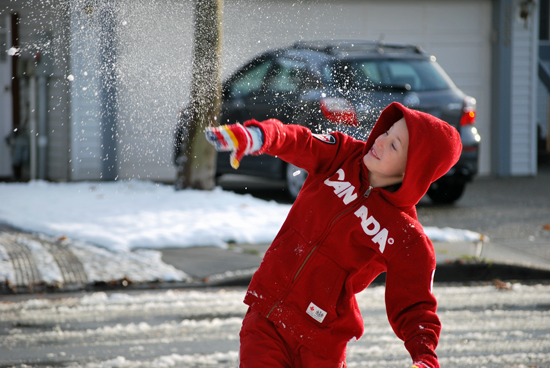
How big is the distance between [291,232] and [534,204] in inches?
296

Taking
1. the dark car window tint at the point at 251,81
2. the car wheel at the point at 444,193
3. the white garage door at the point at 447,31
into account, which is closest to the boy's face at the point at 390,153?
the dark car window tint at the point at 251,81

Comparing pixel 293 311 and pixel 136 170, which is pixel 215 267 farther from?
pixel 136 170

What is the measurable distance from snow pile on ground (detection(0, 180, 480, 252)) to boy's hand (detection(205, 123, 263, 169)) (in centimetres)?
404

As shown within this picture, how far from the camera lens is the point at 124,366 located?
349cm

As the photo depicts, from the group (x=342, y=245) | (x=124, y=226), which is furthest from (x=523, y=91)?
(x=342, y=245)

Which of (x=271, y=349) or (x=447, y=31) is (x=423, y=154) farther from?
(x=447, y=31)

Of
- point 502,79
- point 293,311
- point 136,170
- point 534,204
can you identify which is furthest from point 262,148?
point 502,79

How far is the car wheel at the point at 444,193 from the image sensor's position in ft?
29.8

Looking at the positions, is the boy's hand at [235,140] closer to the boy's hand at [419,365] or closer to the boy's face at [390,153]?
the boy's face at [390,153]

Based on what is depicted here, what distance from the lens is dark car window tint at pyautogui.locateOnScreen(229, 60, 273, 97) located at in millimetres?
4797

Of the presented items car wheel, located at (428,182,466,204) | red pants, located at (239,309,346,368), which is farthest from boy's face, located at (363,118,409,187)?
car wheel, located at (428,182,466,204)

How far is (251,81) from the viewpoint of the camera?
5.19 metres

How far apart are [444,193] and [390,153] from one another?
23.2ft

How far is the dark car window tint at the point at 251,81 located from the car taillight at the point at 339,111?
109 centimetres
